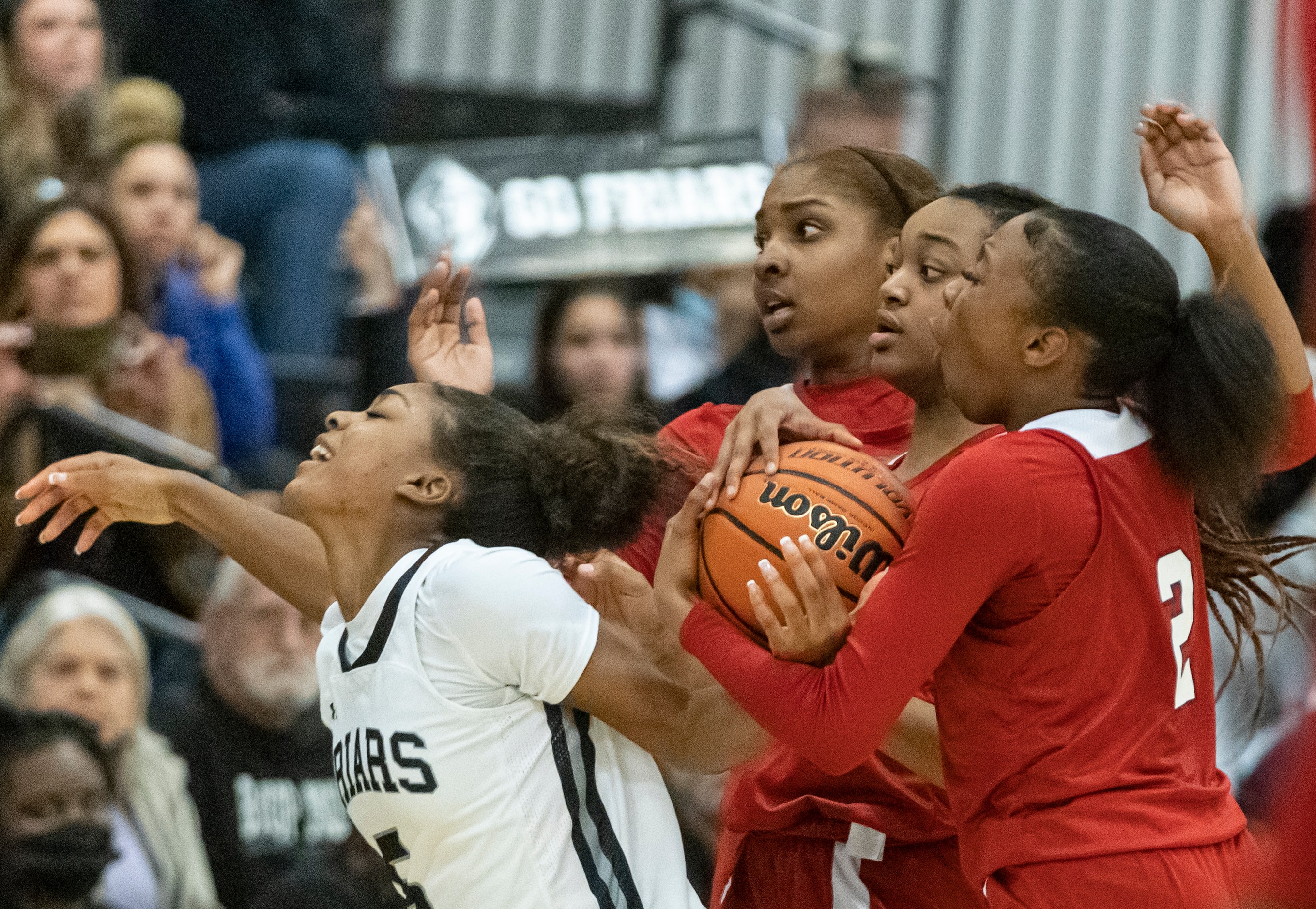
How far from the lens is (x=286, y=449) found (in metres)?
5.61

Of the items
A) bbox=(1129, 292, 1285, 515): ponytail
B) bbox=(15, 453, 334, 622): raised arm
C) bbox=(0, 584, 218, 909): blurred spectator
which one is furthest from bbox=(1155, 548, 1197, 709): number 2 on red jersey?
bbox=(0, 584, 218, 909): blurred spectator

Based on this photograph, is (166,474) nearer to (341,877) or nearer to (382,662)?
(382,662)

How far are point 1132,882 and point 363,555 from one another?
4.15 ft

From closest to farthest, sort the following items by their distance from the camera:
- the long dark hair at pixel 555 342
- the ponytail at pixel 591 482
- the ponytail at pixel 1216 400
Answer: the ponytail at pixel 1216 400
the ponytail at pixel 591 482
the long dark hair at pixel 555 342

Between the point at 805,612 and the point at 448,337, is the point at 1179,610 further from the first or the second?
the point at 448,337

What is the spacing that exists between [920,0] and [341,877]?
4889 millimetres

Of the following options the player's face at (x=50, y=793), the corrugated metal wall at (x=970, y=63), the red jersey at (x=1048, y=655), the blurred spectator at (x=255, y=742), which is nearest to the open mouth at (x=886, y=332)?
the red jersey at (x=1048, y=655)

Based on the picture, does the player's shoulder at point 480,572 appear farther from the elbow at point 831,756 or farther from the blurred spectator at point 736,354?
the blurred spectator at point 736,354

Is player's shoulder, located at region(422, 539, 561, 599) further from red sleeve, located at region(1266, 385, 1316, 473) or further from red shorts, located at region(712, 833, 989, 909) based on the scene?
red sleeve, located at region(1266, 385, 1316, 473)

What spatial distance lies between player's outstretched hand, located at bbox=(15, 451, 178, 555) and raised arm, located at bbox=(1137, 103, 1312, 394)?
176 cm

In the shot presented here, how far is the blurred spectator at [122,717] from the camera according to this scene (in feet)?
14.4

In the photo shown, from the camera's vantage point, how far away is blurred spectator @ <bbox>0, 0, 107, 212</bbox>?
515 centimetres

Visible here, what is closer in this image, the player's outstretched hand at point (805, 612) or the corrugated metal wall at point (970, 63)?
the player's outstretched hand at point (805, 612)

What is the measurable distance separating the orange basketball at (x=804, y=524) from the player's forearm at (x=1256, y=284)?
575mm
